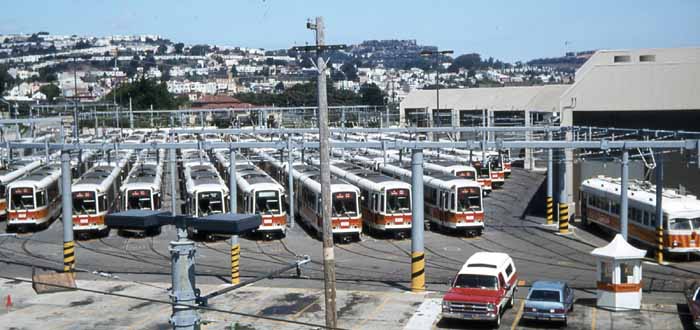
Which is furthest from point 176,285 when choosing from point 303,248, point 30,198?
point 30,198

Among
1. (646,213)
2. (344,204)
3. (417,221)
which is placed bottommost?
(646,213)

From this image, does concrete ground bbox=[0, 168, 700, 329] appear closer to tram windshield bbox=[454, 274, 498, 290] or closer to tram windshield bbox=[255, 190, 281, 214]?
tram windshield bbox=[454, 274, 498, 290]

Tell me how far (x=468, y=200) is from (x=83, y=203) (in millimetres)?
15061

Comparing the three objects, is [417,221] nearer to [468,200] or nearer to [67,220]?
[67,220]

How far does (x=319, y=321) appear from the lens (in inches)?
Answer: 835

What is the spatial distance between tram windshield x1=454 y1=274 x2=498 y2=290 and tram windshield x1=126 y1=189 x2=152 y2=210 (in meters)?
18.6

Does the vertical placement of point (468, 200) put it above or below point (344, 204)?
below

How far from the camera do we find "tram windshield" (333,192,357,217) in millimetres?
33062

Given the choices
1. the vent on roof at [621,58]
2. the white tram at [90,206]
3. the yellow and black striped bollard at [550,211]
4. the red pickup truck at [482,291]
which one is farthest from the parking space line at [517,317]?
the vent on roof at [621,58]

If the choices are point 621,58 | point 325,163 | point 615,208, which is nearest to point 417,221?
point 325,163

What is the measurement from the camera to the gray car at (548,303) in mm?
19906

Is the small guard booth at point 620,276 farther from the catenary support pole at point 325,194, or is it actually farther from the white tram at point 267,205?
the white tram at point 267,205

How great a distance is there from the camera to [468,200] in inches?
1356

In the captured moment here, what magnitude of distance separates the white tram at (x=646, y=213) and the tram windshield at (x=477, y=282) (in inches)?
411
